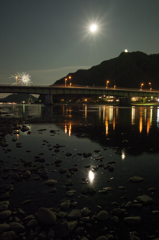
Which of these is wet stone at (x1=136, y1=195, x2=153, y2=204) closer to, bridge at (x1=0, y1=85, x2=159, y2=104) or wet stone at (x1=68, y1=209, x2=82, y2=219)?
wet stone at (x1=68, y1=209, x2=82, y2=219)

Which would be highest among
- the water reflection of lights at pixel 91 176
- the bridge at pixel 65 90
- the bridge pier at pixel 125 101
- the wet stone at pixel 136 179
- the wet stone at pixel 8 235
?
the bridge at pixel 65 90

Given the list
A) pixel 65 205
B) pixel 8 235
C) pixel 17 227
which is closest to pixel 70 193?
pixel 65 205

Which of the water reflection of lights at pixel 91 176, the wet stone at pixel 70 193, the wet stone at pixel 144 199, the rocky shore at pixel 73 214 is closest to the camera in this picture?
the rocky shore at pixel 73 214

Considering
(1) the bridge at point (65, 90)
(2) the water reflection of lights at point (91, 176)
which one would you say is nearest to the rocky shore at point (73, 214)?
(2) the water reflection of lights at point (91, 176)

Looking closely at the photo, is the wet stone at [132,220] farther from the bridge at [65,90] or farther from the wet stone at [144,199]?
the bridge at [65,90]

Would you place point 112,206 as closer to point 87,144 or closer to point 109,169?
point 109,169

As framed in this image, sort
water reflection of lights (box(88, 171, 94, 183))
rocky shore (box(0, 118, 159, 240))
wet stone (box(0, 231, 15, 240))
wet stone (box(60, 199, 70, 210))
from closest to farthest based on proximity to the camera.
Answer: wet stone (box(0, 231, 15, 240)) < rocky shore (box(0, 118, 159, 240)) < wet stone (box(60, 199, 70, 210)) < water reflection of lights (box(88, 171, 94, 183))

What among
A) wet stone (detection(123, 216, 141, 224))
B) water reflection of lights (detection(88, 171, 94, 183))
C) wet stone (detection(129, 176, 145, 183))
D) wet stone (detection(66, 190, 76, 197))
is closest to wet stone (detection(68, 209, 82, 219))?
wet stone (detection(66, 190, 76, 197))

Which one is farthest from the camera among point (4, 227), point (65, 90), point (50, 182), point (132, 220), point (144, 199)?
point (65, 90)

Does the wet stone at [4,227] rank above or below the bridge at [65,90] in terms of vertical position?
below

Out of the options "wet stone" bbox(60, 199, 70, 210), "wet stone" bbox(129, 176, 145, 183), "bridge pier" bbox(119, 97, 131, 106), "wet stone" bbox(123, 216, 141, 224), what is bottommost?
"wet stone" bbox(123, 216, 141, 224)

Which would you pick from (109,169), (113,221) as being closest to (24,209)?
(113,221)

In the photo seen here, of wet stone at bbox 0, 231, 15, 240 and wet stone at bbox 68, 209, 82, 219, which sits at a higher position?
wet stone at bbox 68, 209, 82, 219

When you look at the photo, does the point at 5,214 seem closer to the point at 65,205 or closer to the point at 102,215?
the point at 65,205
